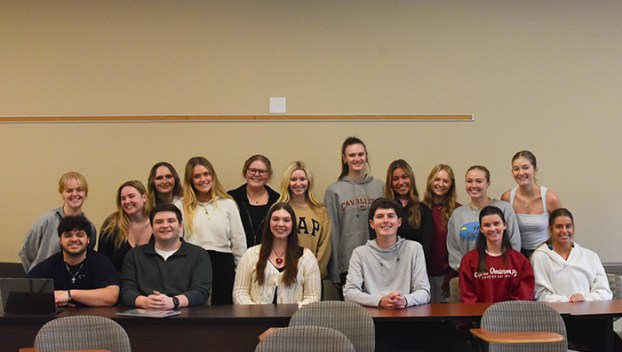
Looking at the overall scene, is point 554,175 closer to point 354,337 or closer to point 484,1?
point 484,1

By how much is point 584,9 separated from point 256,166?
308 centimetres

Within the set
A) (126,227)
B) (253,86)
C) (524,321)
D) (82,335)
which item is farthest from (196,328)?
(253,86)

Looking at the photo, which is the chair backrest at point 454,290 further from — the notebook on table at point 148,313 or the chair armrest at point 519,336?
the notebook on table at point 148,313

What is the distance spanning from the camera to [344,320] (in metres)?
3.71

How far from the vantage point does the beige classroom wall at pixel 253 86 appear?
5.86 m

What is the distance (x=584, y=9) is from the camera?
237 inches

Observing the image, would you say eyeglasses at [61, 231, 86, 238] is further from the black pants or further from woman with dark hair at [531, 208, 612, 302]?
woman with dark hair at [531, 208, 612, 302]

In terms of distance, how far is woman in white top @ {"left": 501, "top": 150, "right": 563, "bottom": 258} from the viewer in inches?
199

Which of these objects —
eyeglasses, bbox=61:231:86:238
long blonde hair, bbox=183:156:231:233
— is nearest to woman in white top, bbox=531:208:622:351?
long blonde hair, bbox=183:156:231:233

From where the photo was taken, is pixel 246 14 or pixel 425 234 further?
pixel 246 14

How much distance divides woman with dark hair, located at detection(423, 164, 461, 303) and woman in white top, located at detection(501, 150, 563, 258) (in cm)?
46

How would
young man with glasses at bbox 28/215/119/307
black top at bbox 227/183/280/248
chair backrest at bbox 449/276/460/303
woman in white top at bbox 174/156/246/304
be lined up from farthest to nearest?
black top at bbox 227/183/280/248
woman in white top at bbox 174/156/246/304
chair backrest at bbox 449/276/460/303
young man with glasses at bbox 28/215/119/307

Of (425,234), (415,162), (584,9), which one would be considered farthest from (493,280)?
(584,9)

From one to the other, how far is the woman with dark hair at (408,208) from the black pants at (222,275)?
1.00 m
